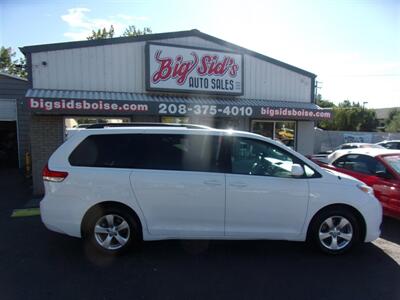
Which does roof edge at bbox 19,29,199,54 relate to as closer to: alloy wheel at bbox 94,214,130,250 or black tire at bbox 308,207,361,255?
alloy wheel at bbox 94,214,130,250

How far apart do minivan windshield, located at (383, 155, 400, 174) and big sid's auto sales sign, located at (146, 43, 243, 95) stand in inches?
226

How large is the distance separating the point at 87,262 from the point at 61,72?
6.63 m

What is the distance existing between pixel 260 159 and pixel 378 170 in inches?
120

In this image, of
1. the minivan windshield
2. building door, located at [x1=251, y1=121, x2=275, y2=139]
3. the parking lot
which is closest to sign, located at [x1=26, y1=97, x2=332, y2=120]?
building door, located at [x1=251, y1=121, x2=275, y2=139]

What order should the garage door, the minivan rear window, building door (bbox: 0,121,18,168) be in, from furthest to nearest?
1. building door (bbox: 0,121,18,168)
2. the garage door
3. the minivan rear window

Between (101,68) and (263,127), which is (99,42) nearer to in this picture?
(101,68)

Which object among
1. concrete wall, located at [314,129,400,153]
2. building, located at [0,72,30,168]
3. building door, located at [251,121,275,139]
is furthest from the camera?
concrete wall, located at [314,129,400,153]

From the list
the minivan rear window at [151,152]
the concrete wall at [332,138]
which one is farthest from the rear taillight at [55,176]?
the concrete wall at [332,138]

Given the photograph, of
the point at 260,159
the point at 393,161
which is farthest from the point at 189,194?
the point at 393,161

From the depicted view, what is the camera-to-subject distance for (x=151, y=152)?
14.0ft

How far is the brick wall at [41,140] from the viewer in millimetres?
8703

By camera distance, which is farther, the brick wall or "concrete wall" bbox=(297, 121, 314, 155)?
"concrete wall" bbox=(297, 121, 314, 155)

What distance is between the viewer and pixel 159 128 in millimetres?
4422

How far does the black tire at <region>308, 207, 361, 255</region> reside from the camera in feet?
14.0
